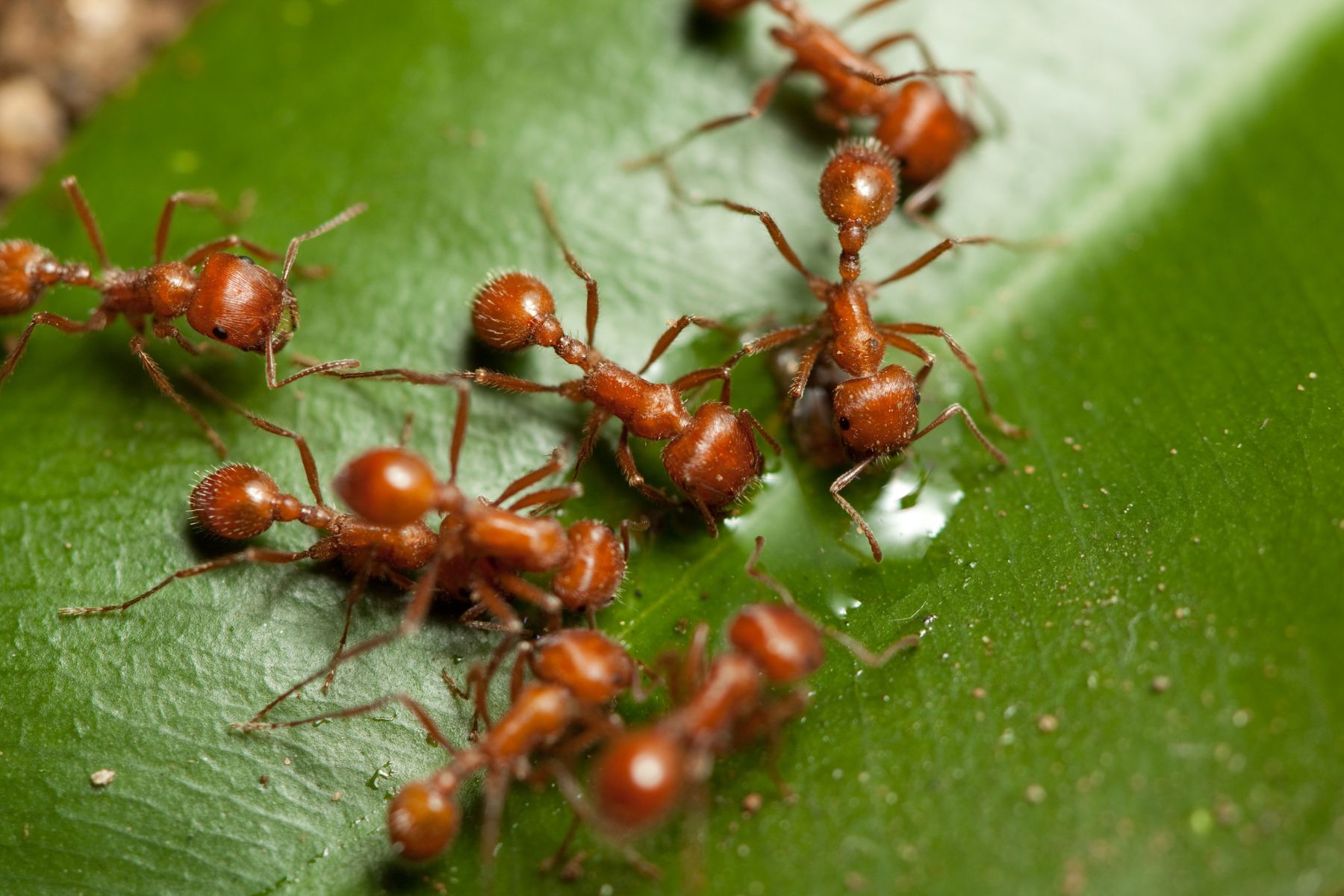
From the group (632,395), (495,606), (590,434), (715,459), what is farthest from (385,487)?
(715,459)

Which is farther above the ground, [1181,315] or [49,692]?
A: [1181,315]

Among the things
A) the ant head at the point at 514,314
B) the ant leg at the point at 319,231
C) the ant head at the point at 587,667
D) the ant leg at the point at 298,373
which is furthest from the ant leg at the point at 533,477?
the ant leg at the point at 319,231

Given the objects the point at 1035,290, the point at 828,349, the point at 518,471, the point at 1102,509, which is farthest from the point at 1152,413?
the point at 518,471

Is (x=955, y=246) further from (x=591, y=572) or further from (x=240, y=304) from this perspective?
(x=240, y=304)

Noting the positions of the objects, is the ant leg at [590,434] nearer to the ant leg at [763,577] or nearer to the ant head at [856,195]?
the ant leg at [763,577]

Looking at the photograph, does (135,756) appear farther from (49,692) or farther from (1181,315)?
(1181,315)

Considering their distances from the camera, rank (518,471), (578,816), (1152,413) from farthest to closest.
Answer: (518,471) → (1152,413) → (578,816)

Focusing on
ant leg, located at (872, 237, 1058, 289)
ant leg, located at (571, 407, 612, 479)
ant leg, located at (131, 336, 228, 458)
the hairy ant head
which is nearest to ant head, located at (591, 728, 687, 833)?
ant leg, located at (571, 407, 612, 479)
